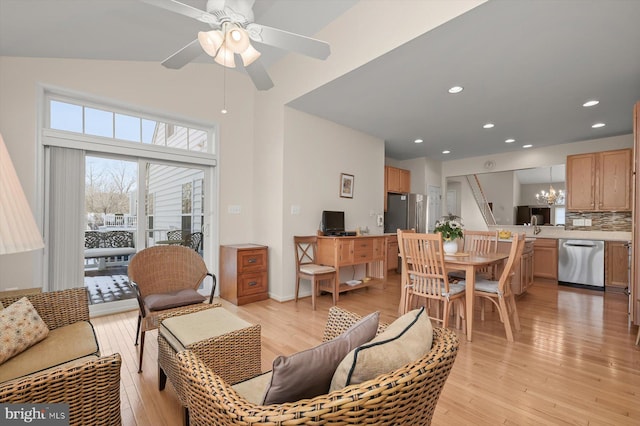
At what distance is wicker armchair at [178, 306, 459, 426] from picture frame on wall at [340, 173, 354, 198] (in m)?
3.79

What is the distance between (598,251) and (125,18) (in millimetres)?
7048

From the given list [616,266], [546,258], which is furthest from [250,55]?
[616,266]

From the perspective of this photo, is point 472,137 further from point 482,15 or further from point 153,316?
point 153,316

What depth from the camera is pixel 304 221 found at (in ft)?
13.8

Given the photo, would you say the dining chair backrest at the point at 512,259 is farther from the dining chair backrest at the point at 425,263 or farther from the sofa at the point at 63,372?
the sofa at the point at 63,372

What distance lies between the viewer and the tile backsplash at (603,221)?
4.77 metres

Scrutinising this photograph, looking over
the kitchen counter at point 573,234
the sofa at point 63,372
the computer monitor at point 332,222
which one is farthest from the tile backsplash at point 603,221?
the sofa at point 63,372

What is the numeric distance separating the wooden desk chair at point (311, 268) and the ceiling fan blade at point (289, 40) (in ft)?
8.09

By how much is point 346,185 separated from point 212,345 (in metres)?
3.58

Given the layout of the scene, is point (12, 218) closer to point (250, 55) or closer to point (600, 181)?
point (250, 55)

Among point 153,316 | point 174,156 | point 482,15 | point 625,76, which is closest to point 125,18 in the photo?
point 174,156

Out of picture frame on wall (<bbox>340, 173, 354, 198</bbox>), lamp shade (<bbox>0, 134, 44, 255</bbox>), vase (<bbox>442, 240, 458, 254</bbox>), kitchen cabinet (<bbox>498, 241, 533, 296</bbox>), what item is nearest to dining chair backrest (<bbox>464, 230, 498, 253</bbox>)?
kitchen cabinet (<bbox>498, 241, 533, 296</bbox>)

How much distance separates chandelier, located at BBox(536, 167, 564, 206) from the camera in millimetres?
5422

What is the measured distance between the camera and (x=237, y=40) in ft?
6.29
